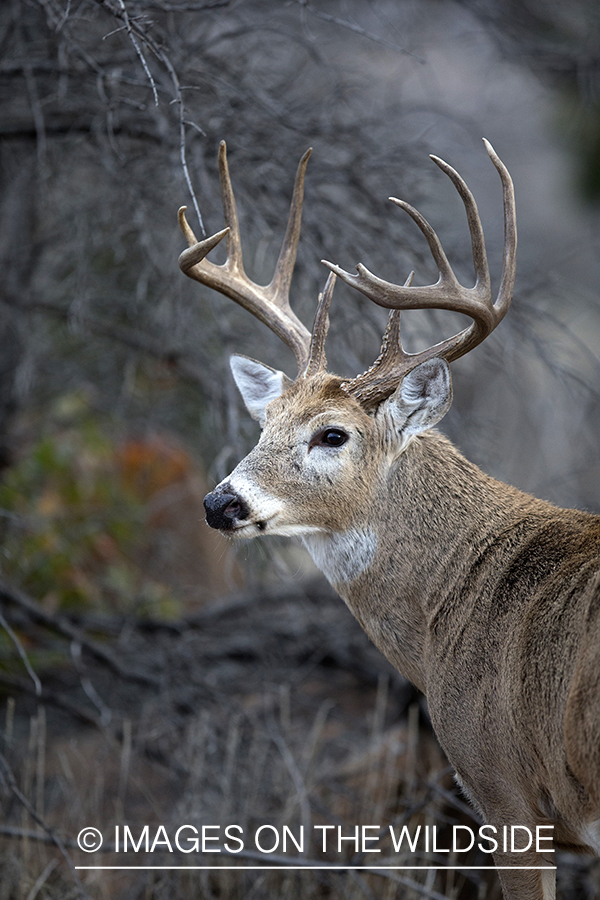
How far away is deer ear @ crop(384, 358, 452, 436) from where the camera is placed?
3.20 m

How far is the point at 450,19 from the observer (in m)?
7.39

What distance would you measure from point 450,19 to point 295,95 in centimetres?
227

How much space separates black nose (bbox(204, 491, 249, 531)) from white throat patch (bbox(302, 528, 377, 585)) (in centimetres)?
42

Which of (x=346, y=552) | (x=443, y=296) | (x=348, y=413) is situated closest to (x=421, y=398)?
(x=348, y=413)

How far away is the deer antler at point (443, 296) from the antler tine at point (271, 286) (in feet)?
1.39

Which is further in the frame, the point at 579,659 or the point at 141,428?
the point at 141,428

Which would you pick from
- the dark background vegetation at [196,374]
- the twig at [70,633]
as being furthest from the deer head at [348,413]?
the twig at [70,633]

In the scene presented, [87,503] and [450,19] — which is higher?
[450,19]

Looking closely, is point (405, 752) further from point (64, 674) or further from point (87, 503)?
point (87, 503)

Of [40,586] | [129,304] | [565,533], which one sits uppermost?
[129,304]

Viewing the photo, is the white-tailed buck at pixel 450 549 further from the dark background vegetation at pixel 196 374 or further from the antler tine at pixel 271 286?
the dark background vegetation at pixel 196 374

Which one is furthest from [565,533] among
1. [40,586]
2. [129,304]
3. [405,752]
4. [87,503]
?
[87,503]
